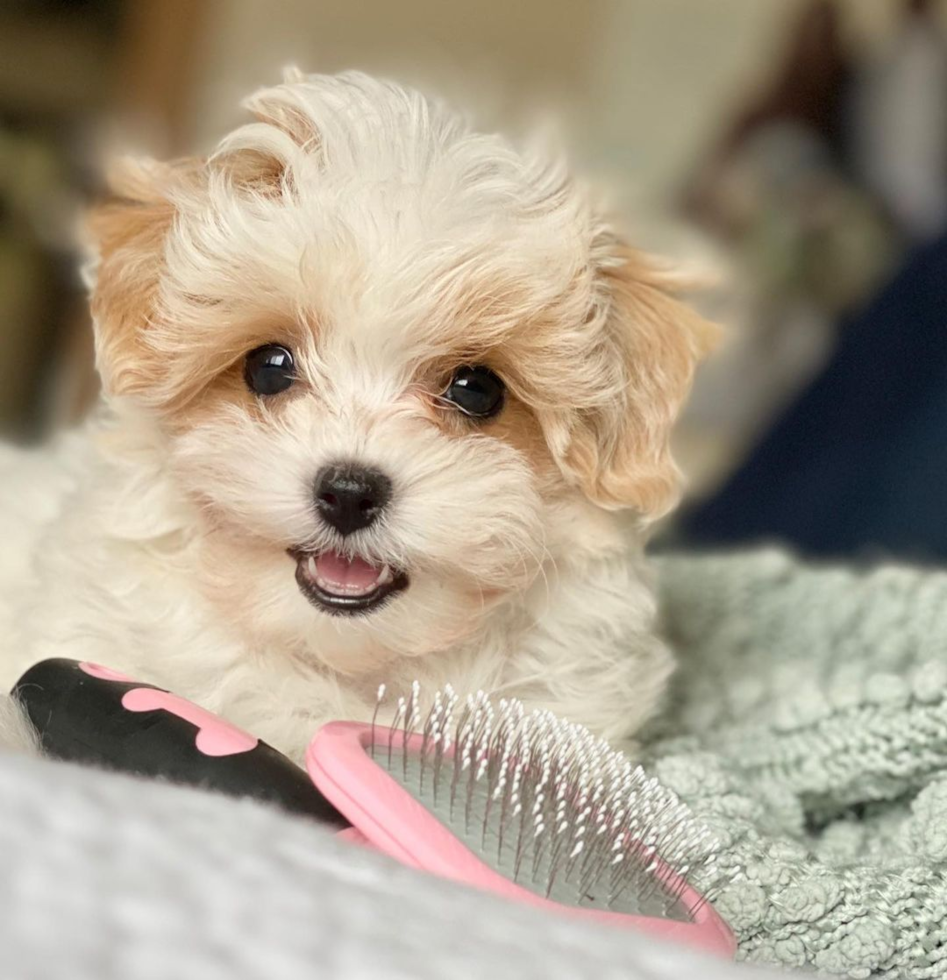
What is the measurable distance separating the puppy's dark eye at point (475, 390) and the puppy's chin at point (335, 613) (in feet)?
0.55

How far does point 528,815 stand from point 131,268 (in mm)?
685

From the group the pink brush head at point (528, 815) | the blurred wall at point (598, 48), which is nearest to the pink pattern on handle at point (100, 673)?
the pink brush head at point (528, 815)

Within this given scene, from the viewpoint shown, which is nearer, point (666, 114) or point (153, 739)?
point (153, 739)

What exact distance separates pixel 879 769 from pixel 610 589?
1.05 feet

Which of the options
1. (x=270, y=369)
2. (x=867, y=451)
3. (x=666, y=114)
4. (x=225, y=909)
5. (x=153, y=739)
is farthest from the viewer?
(x=666, y=114)

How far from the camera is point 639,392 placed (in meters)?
1.28

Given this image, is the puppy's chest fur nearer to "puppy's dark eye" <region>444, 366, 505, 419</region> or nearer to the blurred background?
"puppy's dark eye" <region>444, 366, 505, 419</region>

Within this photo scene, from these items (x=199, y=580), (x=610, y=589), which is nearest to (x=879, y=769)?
(x=610, y=589)

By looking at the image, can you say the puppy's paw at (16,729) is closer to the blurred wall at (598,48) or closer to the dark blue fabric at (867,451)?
the dark blue fabric at (867,451)

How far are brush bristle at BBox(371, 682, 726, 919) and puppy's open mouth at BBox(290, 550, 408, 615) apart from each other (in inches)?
6.2

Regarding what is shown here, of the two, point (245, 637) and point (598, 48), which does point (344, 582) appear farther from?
point (598, 48)

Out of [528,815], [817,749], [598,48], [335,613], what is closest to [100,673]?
[335,613]

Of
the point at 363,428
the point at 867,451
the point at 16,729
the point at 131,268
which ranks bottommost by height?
the point at 16,729

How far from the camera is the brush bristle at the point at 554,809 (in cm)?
83
